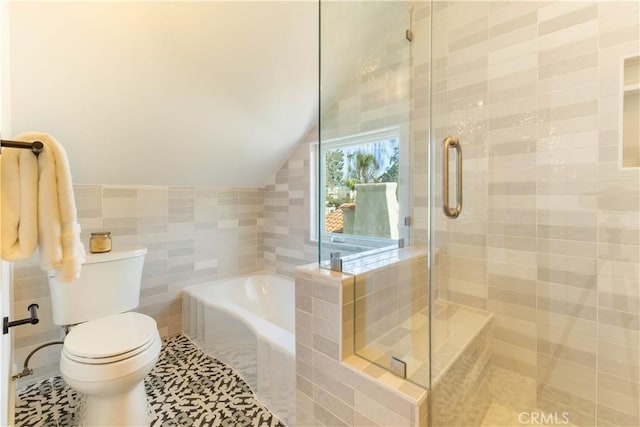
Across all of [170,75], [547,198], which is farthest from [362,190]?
[170,75]

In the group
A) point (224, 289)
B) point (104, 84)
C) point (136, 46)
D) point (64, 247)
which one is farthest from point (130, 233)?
point (64, 247)

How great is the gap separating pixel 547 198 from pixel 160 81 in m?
2.13

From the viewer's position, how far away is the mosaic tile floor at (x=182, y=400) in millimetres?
1565

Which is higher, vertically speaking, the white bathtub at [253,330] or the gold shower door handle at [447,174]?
the gold shower door handle at [447,174]

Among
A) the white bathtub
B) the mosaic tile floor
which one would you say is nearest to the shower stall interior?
the white bathtub

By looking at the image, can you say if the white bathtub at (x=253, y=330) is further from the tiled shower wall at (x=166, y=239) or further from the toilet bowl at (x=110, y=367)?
the toilet bowl at (x=110, y=367)

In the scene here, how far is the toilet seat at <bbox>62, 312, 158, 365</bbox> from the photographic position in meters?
1.36

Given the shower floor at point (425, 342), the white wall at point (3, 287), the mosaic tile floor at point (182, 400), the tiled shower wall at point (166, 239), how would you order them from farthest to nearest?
the tiled shower wall at point (166, 239) < the mosaic tile floor at point (182, 400) < the shower floor at point (425, 342) < the white wall at point (3, 287)

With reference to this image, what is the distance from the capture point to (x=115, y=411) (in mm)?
1440

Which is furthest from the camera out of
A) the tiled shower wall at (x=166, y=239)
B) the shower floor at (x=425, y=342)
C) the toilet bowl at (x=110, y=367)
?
the tiled shower wall at (x=166, y=239)

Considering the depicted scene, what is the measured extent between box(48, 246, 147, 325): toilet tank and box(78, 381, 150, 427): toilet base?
51cm

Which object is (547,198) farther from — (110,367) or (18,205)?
(110,367)

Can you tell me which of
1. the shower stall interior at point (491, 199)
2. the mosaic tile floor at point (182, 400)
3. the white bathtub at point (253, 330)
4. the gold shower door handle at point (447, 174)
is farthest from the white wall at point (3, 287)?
the gold shower door handle at point (447, 174)

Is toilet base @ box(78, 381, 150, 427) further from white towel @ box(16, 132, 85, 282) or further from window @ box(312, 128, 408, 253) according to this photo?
window @ box(312, 128, 408, 253)
